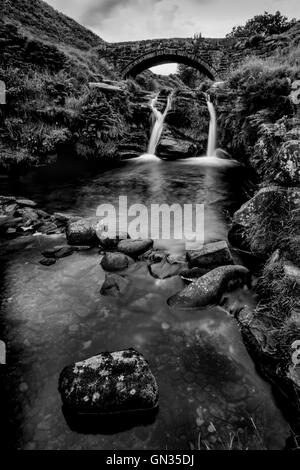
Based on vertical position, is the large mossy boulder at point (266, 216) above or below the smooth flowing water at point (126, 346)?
above

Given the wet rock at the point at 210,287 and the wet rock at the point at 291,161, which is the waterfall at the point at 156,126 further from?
the wet rock at the point at 210,287

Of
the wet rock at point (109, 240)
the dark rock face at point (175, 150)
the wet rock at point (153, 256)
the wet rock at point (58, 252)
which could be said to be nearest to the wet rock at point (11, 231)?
the wet rock at point (58, 252)

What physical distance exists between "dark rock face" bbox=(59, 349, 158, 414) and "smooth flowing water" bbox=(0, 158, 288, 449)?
14cm

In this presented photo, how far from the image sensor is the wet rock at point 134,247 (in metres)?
4.74

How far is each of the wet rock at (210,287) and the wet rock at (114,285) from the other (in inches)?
28.4

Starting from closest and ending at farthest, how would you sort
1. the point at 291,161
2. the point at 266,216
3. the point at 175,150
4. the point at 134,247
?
the point at 291,161, the point at 266,216, the point at 134,247, the point at 175,150

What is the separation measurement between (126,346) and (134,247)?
6.65 ft

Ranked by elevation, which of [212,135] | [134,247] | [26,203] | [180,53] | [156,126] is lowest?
[134,247]

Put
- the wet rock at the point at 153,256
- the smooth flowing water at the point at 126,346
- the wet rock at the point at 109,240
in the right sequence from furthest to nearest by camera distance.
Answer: the wet rock at the point at 109,240, the wet rock at the point at 153,256, the smooth flowing water at the point at 126,346

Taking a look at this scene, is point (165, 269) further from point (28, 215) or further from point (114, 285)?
point (28, 215)

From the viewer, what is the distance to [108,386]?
7.68 feet

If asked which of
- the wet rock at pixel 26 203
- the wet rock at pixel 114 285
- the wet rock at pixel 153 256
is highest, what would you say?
the wet rock at pixel 26 203

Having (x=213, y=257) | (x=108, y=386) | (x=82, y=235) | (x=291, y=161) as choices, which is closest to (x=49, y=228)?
(x=82, y=235)

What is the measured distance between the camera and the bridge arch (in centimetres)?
2198
